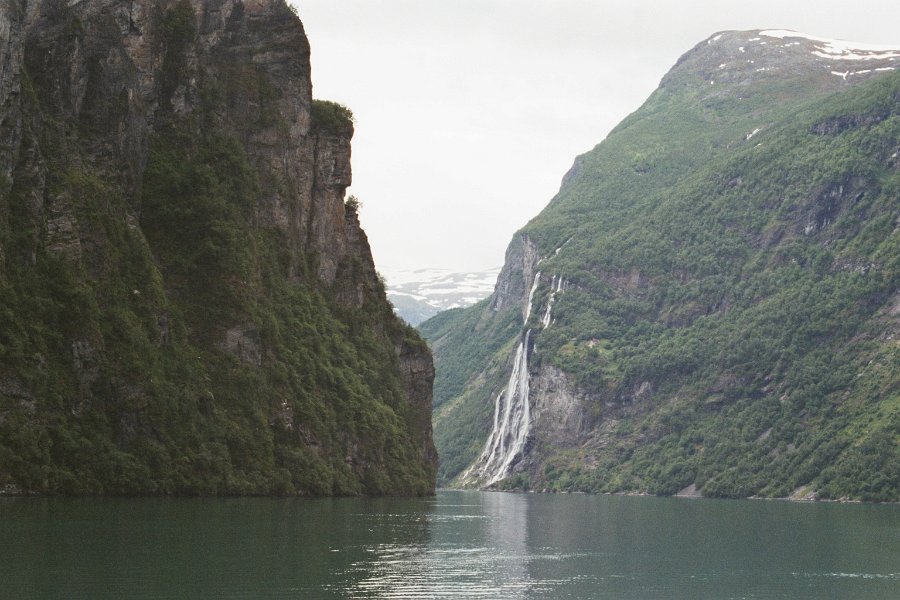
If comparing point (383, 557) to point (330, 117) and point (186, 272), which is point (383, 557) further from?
point (330, 117)

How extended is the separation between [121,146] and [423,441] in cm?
6030

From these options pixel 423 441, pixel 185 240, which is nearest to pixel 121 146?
pixel 185 240

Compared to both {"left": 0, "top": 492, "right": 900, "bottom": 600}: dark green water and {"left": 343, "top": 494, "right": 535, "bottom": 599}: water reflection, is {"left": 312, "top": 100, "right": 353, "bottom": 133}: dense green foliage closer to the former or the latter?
{"left": 0, "top": 492, "right": 900, "bottom": 600}: dark green water

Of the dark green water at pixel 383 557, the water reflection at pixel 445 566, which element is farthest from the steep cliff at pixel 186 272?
the water reflection at pixel 445 566

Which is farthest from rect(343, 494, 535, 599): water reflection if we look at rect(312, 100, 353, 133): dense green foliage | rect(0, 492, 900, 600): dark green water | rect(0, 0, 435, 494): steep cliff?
rect(312, 100, 353, 133): dense green foliage

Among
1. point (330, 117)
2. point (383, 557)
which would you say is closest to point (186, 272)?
point (330, 117)

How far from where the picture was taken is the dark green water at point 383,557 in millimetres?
56625

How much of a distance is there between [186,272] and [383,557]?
67270 mm

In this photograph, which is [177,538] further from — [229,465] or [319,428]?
[319,428]

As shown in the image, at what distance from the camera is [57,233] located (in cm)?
11219

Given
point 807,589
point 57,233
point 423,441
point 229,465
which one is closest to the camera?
point 807,589

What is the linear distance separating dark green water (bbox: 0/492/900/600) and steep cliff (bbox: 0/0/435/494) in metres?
9.92

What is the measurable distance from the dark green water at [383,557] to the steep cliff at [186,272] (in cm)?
992

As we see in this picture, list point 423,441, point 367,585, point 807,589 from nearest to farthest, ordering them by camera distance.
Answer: point 367,585
point 807,589
point 423,441
